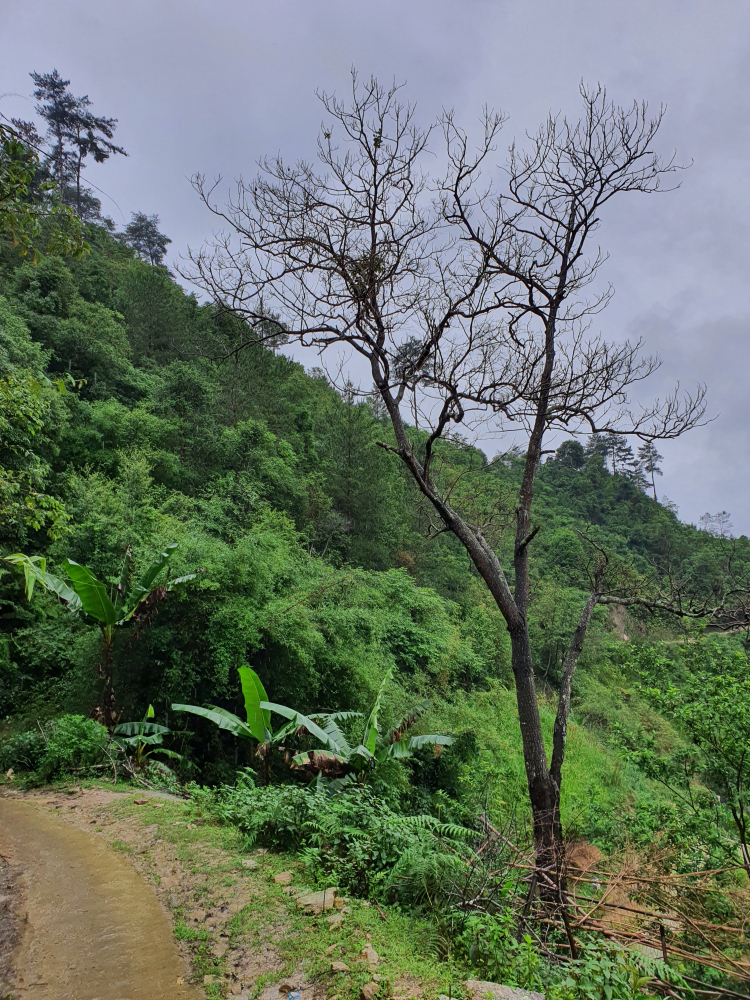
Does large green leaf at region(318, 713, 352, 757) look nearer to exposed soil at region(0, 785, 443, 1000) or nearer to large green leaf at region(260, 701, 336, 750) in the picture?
large green leaf at region(260, 701, 336, 750)

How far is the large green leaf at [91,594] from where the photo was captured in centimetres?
758

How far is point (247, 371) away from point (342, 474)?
23.5 feet

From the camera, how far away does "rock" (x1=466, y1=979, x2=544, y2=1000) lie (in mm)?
2664

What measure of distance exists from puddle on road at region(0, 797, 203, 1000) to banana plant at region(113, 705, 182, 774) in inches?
94.7

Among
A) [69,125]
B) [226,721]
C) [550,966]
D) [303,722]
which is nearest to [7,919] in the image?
[550,966]

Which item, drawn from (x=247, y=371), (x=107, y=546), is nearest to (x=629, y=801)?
(x=107, y=546)

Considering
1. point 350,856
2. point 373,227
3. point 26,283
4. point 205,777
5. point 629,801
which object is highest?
point 26,283

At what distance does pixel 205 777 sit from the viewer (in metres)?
8.69

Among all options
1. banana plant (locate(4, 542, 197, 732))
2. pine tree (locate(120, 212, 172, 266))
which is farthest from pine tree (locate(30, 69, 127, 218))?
banana plant (locate(4, 542, 197, 732))

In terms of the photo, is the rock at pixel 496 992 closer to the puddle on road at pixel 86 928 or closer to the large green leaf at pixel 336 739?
the puddle on road at pixel 86 928

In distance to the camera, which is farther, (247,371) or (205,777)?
(247,371)

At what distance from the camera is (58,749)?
22.8ft

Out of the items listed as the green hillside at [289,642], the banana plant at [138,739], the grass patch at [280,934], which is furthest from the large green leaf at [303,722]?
the grass patch at [280,934]

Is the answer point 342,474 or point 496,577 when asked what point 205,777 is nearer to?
point 496,577
